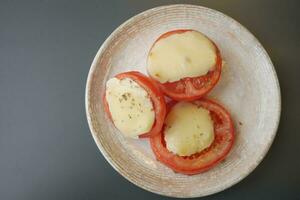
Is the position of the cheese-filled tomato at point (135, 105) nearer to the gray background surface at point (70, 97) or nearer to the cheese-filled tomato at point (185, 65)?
the cheese-filled tomato at point (185, 65)

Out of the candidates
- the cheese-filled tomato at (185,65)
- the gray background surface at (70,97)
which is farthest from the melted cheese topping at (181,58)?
the gray background surface at (70,97)

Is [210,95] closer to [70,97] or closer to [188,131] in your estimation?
[188,131]

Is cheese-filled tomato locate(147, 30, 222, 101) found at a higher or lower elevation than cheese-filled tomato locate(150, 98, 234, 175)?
higher

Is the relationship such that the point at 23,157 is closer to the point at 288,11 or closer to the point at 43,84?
the point at 43,84

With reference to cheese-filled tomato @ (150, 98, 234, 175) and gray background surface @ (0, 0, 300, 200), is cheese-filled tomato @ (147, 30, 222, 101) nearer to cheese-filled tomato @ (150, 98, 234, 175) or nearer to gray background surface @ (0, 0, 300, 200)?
cheese-filled tomato @ (150, 98, 234, 175)

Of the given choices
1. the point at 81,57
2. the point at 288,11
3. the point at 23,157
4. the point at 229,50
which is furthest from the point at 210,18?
the point at 23,157

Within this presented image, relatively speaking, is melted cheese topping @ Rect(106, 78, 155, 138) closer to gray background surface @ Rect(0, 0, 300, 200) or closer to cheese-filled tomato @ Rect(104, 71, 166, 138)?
cheese-filled tomato @ Rect(104, 71, 166, 138)

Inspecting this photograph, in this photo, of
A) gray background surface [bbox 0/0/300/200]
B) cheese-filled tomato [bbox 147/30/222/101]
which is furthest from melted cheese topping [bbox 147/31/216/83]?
gray background surface [bbox 0/0/300/200]

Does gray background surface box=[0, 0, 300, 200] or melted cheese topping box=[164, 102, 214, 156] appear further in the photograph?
gray background surface box=[0, 0, 300, 200]
